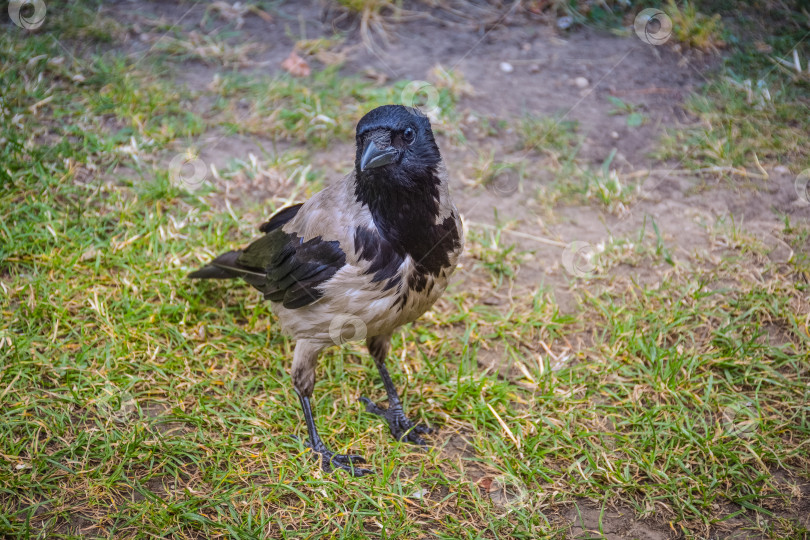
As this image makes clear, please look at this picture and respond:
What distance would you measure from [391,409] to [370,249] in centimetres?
103

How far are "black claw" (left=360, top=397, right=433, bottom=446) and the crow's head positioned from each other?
1.26 metres

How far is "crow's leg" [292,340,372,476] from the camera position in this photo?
3188 mm

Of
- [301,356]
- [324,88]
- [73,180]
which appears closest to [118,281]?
[73,180]

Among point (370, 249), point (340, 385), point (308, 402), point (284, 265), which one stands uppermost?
point (370, 249)

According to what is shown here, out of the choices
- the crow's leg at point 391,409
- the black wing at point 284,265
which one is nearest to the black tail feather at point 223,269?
the black wing at point 284,265

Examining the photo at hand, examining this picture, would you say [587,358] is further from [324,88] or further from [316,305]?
[324,88]

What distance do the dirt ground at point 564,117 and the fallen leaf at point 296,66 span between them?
13 centimetres

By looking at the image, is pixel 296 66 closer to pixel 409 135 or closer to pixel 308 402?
pixel 409 135

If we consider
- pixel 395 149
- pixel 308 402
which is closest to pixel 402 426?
pixel 308 402

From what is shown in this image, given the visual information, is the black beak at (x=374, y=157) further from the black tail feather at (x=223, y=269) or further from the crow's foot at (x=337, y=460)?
the crow's foot at (x=337, y=460)

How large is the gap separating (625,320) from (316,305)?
188cm

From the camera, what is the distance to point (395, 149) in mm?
2768

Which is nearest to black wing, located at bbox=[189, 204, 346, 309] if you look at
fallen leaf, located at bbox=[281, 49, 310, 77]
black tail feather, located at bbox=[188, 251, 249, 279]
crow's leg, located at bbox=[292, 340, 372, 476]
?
black tail feather, located at bbox=[188, 251, 249, 279]

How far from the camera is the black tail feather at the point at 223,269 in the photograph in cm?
362
